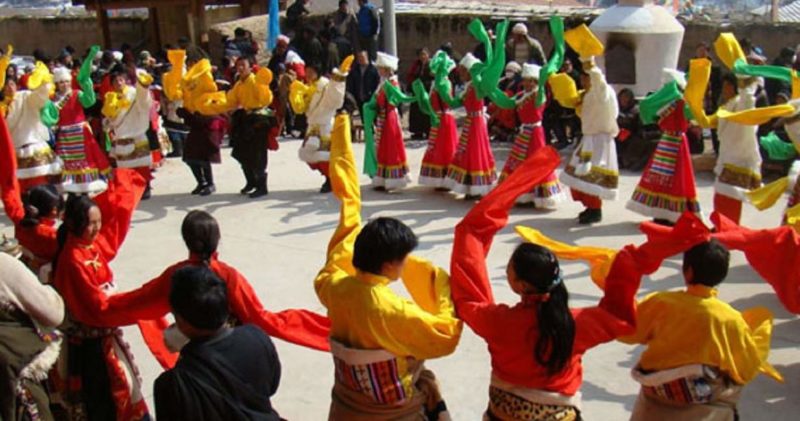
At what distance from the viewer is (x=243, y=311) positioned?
3541mm

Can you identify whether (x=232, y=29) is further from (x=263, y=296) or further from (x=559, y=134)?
(x=263, y=296)

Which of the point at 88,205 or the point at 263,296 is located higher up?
the point at 88,205

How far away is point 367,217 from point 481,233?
5.48m

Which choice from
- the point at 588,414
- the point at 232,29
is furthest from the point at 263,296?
the point at 232,29

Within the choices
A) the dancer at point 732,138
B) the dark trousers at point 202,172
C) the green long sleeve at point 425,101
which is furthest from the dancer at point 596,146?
the dark trousers at point 202,172

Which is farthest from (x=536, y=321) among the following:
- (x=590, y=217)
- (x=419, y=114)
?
(x=419, y=114)

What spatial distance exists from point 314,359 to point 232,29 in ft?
44.1

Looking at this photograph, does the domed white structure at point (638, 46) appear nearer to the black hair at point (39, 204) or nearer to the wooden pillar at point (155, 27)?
the black hair at point (39, 204)

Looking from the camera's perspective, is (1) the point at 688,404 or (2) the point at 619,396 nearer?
(1) the point at 688,404

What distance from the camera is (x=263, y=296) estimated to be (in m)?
6.62

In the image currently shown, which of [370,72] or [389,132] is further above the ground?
[370,72]

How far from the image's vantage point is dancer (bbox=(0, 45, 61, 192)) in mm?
8672

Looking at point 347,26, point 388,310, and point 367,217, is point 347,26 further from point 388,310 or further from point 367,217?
point 388,310

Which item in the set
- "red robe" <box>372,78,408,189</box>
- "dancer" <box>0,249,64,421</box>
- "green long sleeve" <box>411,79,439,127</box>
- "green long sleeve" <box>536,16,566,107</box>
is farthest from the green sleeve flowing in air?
"dancer" <box>0,249,64,421</box>
